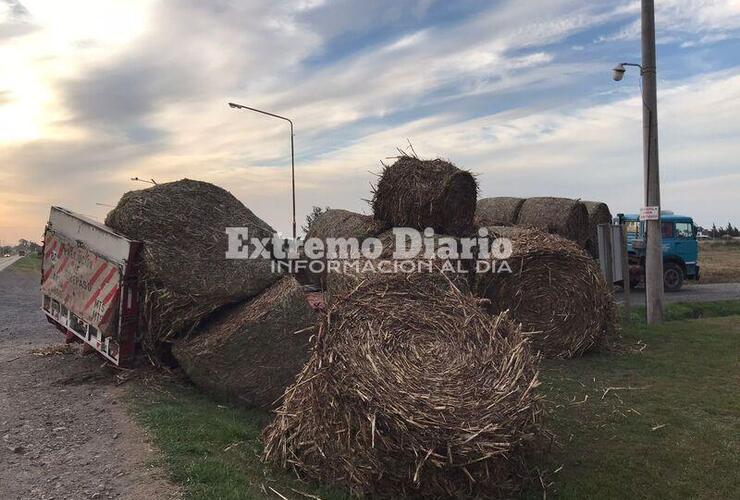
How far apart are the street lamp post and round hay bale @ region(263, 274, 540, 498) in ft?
27.7

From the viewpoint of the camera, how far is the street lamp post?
11812 mm

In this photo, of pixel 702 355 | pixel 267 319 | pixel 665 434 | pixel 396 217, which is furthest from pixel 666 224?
pixel 267 319

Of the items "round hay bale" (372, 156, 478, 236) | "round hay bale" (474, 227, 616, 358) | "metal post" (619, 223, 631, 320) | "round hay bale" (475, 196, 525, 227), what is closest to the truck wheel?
"round hay bale" (475, 196, 525, 227)

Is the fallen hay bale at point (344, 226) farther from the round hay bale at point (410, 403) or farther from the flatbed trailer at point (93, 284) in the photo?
the round hay bale at point (410, 403)

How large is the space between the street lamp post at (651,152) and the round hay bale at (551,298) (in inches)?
134

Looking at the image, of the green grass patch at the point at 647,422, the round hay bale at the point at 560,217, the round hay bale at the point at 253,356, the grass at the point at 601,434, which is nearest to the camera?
the grass at the point at 601,434

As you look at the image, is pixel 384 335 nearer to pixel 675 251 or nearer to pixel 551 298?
pixel 551 298

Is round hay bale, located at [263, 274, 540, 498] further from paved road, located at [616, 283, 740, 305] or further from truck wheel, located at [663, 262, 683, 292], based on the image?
truck wheel, located at [663, 262, 683, 292]

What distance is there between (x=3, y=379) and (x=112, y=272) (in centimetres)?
174

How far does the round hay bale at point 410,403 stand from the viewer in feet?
12.3

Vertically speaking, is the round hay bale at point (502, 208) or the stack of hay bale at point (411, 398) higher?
the round hay bale at point (502, 208)

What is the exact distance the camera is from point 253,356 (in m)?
5.99

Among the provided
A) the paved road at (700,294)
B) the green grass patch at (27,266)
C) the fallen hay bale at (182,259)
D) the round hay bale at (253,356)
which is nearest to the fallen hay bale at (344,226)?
the fallen hay bale at (182,259)

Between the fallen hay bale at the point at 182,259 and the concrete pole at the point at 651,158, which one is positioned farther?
the concrete pole at the point at 651,158
